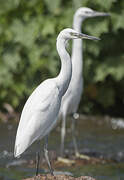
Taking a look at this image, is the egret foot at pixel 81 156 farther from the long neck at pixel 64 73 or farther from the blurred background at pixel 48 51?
the long neck at pixel 64 73

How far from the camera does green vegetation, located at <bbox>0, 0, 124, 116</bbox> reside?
404 inches

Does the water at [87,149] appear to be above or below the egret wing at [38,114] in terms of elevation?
below

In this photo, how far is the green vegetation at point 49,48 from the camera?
10273 millimetres

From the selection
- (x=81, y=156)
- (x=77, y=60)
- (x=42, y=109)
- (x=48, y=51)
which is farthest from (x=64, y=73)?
(x=48, y=51)

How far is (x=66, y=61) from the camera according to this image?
18.7ft

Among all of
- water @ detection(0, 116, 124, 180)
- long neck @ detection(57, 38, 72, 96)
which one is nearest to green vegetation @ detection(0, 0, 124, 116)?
water @ detection(0, 116, 124, 180)

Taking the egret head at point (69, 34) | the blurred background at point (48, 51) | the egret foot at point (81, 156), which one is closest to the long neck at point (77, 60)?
the egret foot at point (81, 156)

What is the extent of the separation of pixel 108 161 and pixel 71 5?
3.85 m

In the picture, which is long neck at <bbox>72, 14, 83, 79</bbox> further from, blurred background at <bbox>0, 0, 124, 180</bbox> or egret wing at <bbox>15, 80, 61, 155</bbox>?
blurred background at <bbox>0, 0, 124, 180</bbox>

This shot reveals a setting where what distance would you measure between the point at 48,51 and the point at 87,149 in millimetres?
2736

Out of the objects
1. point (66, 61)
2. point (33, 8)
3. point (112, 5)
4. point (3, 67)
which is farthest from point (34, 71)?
point (66, 61)

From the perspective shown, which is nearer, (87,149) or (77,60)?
(77,60)

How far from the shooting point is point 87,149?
8398 millimetres

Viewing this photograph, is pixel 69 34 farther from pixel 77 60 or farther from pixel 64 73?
pixel 77 60
